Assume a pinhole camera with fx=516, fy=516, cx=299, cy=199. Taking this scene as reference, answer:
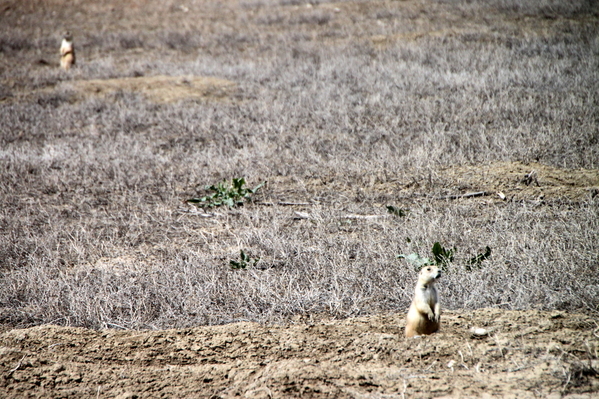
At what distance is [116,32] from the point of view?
17141mm

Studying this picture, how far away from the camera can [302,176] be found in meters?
6.27

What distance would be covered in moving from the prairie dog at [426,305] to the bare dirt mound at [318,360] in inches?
2.7

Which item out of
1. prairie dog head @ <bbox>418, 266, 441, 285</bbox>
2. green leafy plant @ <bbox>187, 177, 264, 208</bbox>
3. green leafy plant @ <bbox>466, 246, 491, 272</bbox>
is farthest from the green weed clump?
green leafy plant @ <bbox>187, 177, 264, 208</bbox>

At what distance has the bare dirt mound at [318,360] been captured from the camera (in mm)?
2479

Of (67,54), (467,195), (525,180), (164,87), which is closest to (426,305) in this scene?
(467,195)

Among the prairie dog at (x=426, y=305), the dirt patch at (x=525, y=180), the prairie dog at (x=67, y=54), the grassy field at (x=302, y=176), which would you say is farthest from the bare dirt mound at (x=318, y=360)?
the prairie dog at (x=67, y=54)

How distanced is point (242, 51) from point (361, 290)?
11.9 metres

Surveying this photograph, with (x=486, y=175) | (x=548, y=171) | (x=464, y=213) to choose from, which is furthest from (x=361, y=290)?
(x=548, y=171)

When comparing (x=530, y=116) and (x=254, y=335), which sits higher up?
(x=530, y=116)

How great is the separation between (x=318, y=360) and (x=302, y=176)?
3.60 meters

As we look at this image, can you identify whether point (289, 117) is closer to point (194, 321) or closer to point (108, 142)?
point (108, 142)

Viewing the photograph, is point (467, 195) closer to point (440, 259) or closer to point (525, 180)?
point (525, 180)

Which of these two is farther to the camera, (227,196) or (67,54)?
(67,54)

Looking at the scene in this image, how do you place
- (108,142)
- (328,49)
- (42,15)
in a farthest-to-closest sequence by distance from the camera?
(42,15), (328,49), (108,142)
